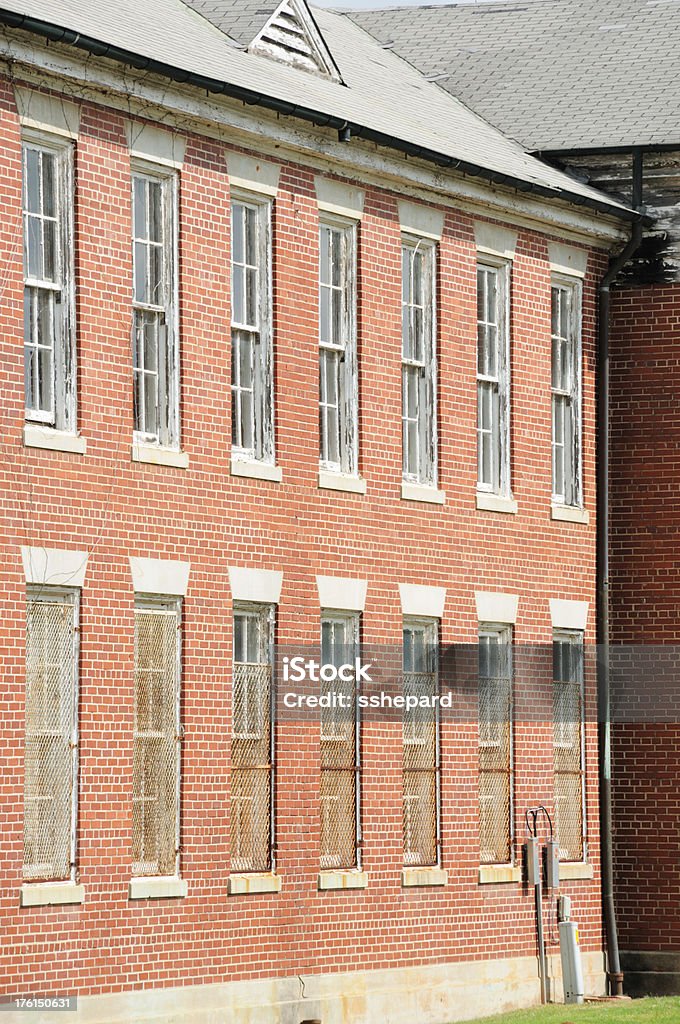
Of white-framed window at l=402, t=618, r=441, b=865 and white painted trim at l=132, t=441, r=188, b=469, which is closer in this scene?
white painted trim at l=132, t=441, r=188, b=469

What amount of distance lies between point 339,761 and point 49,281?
586 cm

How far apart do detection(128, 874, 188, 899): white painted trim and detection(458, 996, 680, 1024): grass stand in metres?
3.92

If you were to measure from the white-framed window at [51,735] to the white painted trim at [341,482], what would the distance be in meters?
3.93

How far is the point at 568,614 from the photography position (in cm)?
2598

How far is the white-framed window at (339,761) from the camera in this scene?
21.9m

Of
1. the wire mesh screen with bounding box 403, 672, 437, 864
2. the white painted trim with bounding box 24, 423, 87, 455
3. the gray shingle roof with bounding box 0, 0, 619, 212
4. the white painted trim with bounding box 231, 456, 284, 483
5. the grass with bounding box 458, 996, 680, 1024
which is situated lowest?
the grass with bounding box 458, 996, 680, 1024

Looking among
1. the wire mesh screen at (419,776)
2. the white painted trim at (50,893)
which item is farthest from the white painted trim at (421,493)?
the white painted trim at (50,893)

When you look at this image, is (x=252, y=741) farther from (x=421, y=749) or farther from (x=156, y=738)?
(x=421, y=749)

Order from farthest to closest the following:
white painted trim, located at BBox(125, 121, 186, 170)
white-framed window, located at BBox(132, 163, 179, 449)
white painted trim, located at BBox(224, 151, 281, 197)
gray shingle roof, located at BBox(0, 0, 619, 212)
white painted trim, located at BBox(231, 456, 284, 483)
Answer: white painted trim, located at BBox(224, 151, 281, 197), white painted trim, located at BBox(231, 456, 284, 483), gray shingle roof, located at BBox(0, 0, 619, 212), white-framed window, located at BBox(132, 163, 179, 449), white painted trim, located at BBox(125, 121, 186, 170)

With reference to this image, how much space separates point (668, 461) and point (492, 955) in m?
6.15

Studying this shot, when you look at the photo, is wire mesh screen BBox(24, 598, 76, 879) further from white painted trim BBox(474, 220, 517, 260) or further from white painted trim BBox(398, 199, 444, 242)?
white painted trim BBox(474, 220, 517, 260)

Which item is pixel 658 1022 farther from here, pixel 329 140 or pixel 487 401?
pixel 329 140

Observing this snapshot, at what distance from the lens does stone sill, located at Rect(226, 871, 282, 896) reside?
66.7 ft

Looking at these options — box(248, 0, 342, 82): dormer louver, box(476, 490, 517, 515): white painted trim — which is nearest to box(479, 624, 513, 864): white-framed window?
box(476, 490, 517, 515): white painted trim
